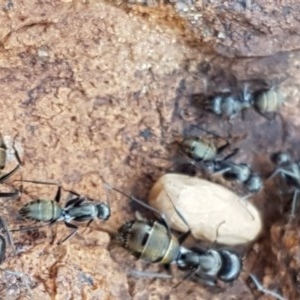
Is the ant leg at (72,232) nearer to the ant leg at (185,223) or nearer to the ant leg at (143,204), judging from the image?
the ant leg at (143,204)

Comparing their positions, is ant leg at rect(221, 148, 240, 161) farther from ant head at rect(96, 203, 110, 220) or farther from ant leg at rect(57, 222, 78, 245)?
ant leg at rect(57, 222, 78, 245)

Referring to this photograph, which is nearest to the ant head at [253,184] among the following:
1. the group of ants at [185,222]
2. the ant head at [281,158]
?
the group of ants at [185,222]

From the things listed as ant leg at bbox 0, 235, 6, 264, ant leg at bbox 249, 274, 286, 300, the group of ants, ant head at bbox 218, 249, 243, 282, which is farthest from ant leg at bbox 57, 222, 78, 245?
ant leg at bbox 249, 274, 286, 300

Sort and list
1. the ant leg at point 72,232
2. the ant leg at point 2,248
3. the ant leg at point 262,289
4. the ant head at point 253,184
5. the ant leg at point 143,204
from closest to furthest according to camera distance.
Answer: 1. the ant leg at point 2,248
2. the ant leg at point 72,232
3. the ant leg at point 262,289
4. the ant leg at point 143,204
5. the ant head at point 253,184

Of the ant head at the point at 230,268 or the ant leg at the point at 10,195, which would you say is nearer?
the ant leg at the point at 10,195

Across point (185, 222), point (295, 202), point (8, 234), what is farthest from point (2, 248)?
point (295, 202)

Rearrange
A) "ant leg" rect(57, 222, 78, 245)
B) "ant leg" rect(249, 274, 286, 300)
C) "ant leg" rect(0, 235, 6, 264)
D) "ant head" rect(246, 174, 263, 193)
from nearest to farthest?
"ant leg" rect(0, 235, 6, 264)
"ant leg" rect(57, 222, 78, 245)
"ant leg" rect(249, 274, 286, 300)
"ant head" rect(246, 174, 263, 193)
